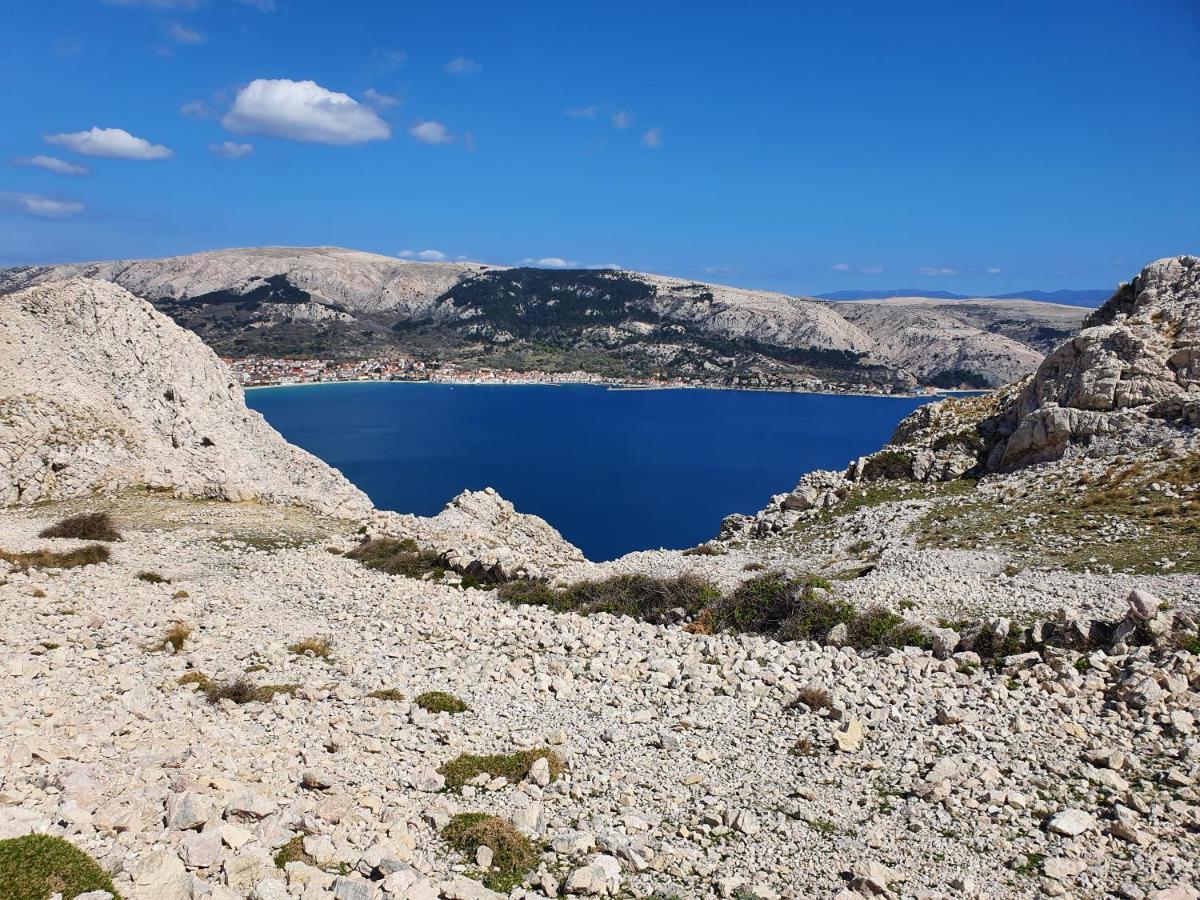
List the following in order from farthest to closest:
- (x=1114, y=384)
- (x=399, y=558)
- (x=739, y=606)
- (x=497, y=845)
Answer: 1. (x=1114, y=384)
2. (x=399, y=558)
3. (x=739, y=606)
4. (x=497, y=845)

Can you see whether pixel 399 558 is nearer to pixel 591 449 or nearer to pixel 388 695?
pixel 388 695

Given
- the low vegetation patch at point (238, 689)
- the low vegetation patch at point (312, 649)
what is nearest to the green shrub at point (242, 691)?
the low vegetation patch at point (238, 689)

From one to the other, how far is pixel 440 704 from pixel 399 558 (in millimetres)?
11162

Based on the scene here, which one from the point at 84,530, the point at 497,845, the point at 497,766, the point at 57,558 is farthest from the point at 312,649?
the point at 84,530

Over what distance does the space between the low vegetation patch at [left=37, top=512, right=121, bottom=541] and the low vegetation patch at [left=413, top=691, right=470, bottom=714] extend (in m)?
15.6

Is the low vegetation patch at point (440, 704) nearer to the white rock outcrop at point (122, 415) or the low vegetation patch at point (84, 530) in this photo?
the low vegetation patch at point (84, 530)

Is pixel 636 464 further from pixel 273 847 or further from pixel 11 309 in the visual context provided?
pixel 273 847

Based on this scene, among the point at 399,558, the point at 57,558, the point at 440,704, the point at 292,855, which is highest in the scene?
the point at 57,558

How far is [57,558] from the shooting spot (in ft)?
63.4

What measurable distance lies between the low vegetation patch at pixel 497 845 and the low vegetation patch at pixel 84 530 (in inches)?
760

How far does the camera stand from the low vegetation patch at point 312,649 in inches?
579

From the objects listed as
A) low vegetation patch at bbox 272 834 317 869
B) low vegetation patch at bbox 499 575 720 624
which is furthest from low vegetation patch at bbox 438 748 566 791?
low vegetation patch at bbox 499 575 720 624

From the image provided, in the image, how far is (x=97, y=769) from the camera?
8.88 m

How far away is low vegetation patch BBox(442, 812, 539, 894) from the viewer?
7.77 metres
